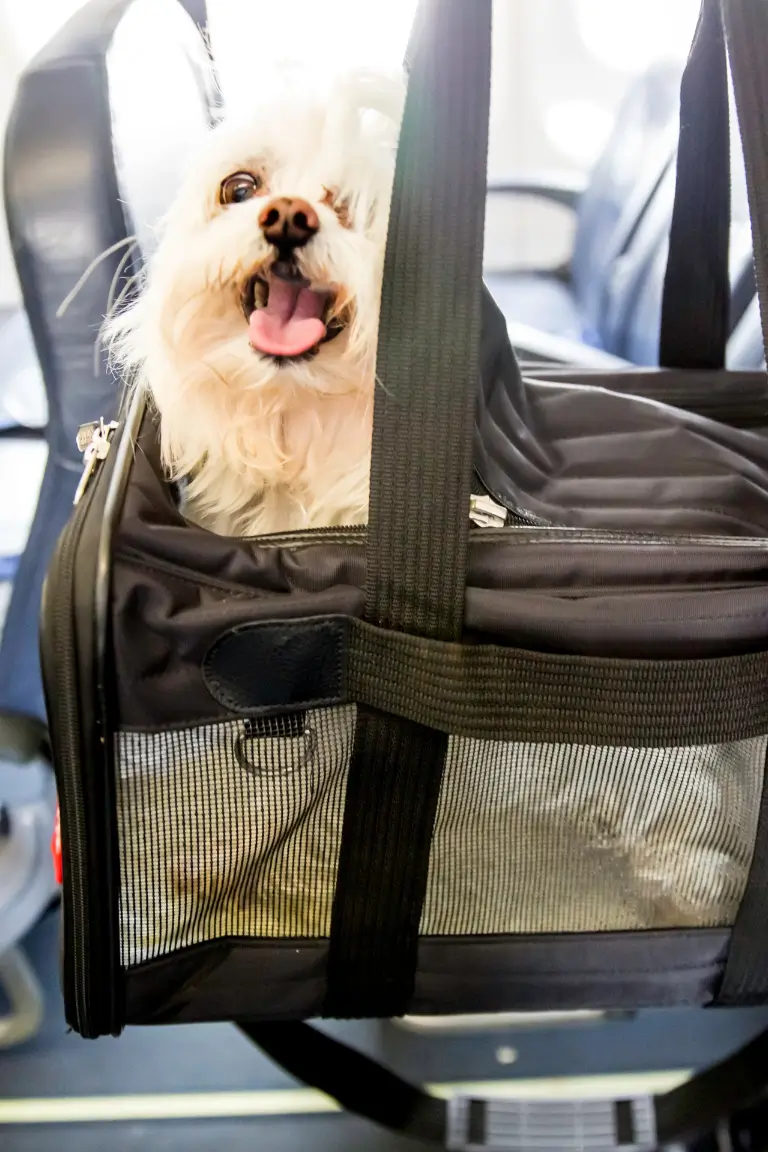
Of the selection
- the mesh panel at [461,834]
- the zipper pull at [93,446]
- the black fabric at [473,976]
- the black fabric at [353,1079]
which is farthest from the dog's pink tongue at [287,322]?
the black fabric at [353,1079]

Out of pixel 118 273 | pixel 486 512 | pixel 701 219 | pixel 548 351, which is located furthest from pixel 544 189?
pixel 486 512

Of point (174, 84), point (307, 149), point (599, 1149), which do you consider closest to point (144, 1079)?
point (599, 1149)

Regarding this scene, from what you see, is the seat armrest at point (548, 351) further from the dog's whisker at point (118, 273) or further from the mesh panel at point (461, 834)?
the mesh panel at point (461, 834)

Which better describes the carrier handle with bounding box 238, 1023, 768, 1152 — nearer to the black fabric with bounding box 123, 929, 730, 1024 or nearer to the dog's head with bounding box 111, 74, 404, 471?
the black fabric with bounding box 123, 929, 730, 1024

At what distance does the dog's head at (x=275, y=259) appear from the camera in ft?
1.63

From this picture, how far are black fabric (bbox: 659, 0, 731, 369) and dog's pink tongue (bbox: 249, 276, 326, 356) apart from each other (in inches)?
11.9

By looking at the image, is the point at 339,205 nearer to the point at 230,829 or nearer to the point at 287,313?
the point at 287,313

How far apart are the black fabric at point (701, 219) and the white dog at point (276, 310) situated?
219 mm

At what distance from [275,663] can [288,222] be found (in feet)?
0.84

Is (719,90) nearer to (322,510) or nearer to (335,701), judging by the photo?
(322,510)

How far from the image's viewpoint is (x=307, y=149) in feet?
1.74

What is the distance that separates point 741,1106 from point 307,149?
0.69m

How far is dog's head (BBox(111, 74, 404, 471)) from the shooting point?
496mm

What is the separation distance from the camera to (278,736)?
1.36 ft
